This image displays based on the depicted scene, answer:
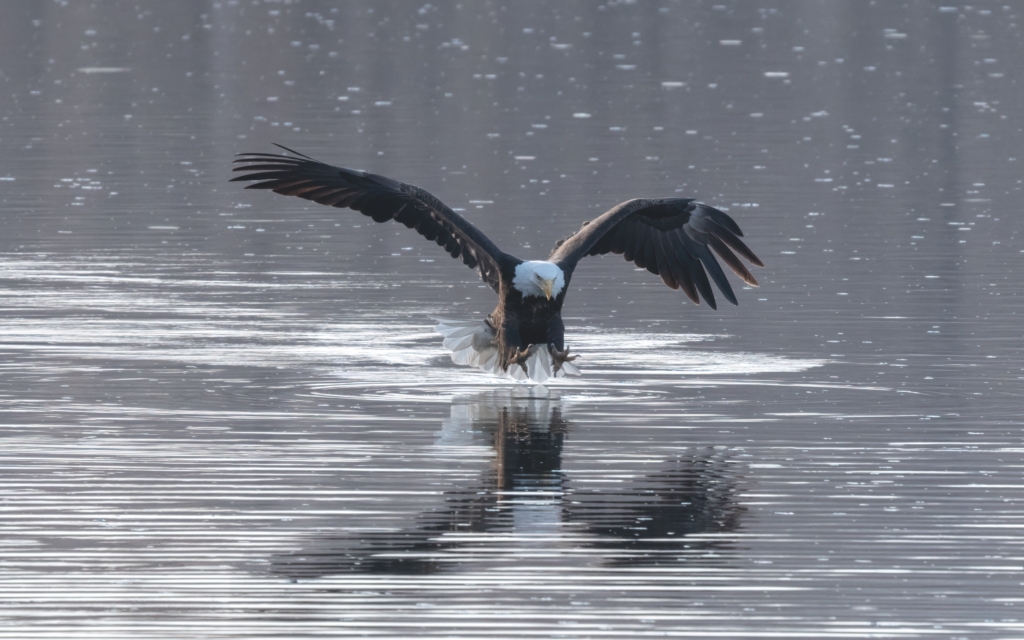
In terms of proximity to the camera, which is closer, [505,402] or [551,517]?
[551,517]

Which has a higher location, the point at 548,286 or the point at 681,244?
the point at 681,244

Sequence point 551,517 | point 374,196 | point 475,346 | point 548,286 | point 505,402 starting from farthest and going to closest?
1. point 374,196
2. point 475,346
3. point 548,286
4. point 505,402
5. point 551,517

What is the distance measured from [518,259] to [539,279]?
21.5 inches

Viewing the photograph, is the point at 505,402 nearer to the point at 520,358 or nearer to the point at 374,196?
the point at 520,358

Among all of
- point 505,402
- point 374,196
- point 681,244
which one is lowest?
point 505,402

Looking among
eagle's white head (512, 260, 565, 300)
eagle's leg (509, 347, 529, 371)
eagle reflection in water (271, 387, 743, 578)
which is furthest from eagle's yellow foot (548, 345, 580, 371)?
eagle reflection in water (271, 387, 743, 578)

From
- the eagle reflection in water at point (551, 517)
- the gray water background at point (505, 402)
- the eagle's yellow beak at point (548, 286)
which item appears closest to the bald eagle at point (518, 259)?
the eagle's yellow beak at point (548, 286)

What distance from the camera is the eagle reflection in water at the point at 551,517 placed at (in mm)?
7359

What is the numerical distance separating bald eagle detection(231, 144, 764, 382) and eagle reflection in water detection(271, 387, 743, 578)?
1624 millimetres

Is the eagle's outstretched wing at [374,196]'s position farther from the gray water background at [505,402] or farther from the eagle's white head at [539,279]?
the gray water background at [505,402]

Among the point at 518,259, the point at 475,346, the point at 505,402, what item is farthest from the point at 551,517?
the point at 518,259

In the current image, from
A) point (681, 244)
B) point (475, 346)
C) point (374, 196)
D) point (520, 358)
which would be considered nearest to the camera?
point (520, 358)

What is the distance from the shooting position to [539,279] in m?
11.0

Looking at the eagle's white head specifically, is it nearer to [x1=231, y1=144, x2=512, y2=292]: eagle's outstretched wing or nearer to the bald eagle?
the bald eagle
